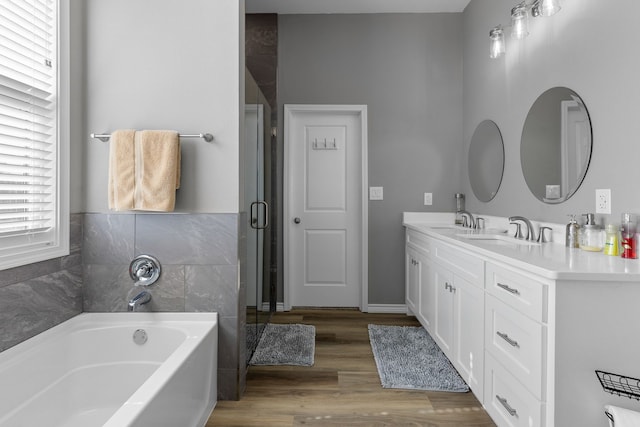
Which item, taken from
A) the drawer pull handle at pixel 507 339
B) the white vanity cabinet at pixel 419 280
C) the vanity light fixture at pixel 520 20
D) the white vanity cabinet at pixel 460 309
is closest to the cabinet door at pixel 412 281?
the white vanity cabinet at pixel 419 280

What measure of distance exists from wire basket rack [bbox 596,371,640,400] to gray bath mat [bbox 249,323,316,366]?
5.30ft

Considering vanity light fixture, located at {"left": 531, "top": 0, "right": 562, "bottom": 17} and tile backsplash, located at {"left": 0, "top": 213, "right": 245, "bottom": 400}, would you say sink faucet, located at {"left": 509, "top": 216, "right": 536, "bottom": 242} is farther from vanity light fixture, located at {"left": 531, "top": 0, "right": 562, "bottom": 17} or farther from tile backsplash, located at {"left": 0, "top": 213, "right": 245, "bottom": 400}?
tile backsplash, located at {"left": 0, "top": 213, "right": 245, "bottom": 400}

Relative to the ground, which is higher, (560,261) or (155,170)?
(155,170)

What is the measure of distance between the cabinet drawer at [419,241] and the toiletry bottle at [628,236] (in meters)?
1.24

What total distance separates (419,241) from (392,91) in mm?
1481

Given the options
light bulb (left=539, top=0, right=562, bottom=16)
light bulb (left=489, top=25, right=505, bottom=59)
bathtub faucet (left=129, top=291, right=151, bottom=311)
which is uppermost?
light bulb (left=489, top=25, right=505, bottom=59)

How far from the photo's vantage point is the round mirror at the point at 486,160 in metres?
2.88

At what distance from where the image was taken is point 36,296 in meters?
1.69

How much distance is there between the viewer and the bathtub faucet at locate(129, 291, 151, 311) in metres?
1.93

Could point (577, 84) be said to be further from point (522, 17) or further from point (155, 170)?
point (155, 170)

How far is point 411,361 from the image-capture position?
97.0 inches

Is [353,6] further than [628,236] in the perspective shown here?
Yes

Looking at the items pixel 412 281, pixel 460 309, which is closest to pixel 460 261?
pixel 460 309

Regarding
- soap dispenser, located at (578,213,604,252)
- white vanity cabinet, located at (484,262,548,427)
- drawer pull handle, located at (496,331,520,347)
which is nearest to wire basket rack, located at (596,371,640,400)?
white vanity cabinet, located at (484,262,548,427)
